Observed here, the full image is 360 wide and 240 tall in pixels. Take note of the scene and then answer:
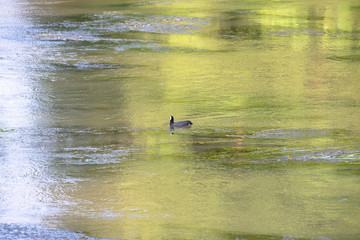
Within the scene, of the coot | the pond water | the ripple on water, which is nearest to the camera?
the ripple on water

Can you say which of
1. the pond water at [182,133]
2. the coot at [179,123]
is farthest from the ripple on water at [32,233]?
the coot at [179,123]

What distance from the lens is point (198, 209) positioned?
7.01 meters

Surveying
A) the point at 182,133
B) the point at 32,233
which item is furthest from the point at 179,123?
the point at 32,233

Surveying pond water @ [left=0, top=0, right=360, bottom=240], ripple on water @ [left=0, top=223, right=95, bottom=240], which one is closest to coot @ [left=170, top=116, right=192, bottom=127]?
pond water @ [left=0, top=0, right=360, bottom=240]

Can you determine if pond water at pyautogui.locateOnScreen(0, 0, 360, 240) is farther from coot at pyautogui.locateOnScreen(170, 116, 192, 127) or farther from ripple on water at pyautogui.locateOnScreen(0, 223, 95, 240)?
coot at pyautogui.locateOnScreen(170, 116, 192, 127)

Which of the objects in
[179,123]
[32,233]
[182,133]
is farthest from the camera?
[179,123]

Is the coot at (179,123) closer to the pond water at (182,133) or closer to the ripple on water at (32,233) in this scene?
the pond water at (182,133)

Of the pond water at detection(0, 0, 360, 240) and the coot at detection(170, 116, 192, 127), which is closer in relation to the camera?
the pond water at detection(0, 0, 360, 240)

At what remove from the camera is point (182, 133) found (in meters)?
9.63

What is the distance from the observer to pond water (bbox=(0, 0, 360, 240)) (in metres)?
6.83

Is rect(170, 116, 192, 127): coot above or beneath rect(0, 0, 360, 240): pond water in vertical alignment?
above

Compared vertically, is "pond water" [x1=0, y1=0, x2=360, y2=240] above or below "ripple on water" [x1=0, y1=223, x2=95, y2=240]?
below

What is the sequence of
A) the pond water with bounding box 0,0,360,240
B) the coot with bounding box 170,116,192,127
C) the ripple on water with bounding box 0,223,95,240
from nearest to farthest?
1. the ripple on water with bounding box 0,223,95,240
2. the pond water with bounding box 0,0,360,240
3. the coot with bounding box 170,116,192,127

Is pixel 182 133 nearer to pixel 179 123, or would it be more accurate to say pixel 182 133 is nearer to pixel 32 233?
pixel 179 123
